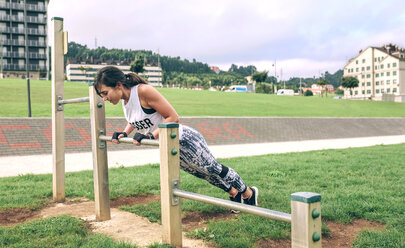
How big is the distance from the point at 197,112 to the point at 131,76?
19.0 meters

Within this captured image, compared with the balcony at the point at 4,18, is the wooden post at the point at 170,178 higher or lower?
lower

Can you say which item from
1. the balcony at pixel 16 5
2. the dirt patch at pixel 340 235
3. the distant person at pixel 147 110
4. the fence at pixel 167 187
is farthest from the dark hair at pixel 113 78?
the balcony at pixel 16 5

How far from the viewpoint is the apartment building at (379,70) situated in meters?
83.0

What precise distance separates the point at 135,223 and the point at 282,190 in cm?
224

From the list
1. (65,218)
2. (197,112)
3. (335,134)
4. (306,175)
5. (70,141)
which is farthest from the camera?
(197,112)

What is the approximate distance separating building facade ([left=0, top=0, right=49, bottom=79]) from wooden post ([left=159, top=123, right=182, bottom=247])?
68.7 metres

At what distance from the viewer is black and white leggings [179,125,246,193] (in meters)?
3.27

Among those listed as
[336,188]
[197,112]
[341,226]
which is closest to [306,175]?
[336,188]

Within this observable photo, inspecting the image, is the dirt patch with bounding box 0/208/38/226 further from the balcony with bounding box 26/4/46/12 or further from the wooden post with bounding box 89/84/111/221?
the balcony with bounding box 26/4/46/12

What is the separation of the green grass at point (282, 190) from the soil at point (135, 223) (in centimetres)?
11

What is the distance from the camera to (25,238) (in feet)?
10.9

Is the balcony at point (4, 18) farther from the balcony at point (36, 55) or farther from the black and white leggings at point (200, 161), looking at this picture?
the black and white leggings at point (200, 161)

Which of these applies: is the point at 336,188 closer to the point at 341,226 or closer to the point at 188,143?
the point at 341,226

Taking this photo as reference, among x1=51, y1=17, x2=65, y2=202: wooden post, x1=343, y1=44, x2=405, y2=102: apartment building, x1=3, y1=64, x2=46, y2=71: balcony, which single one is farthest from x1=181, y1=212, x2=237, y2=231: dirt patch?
x1=343, y1=44, x2=405, y2=102: apartment building
